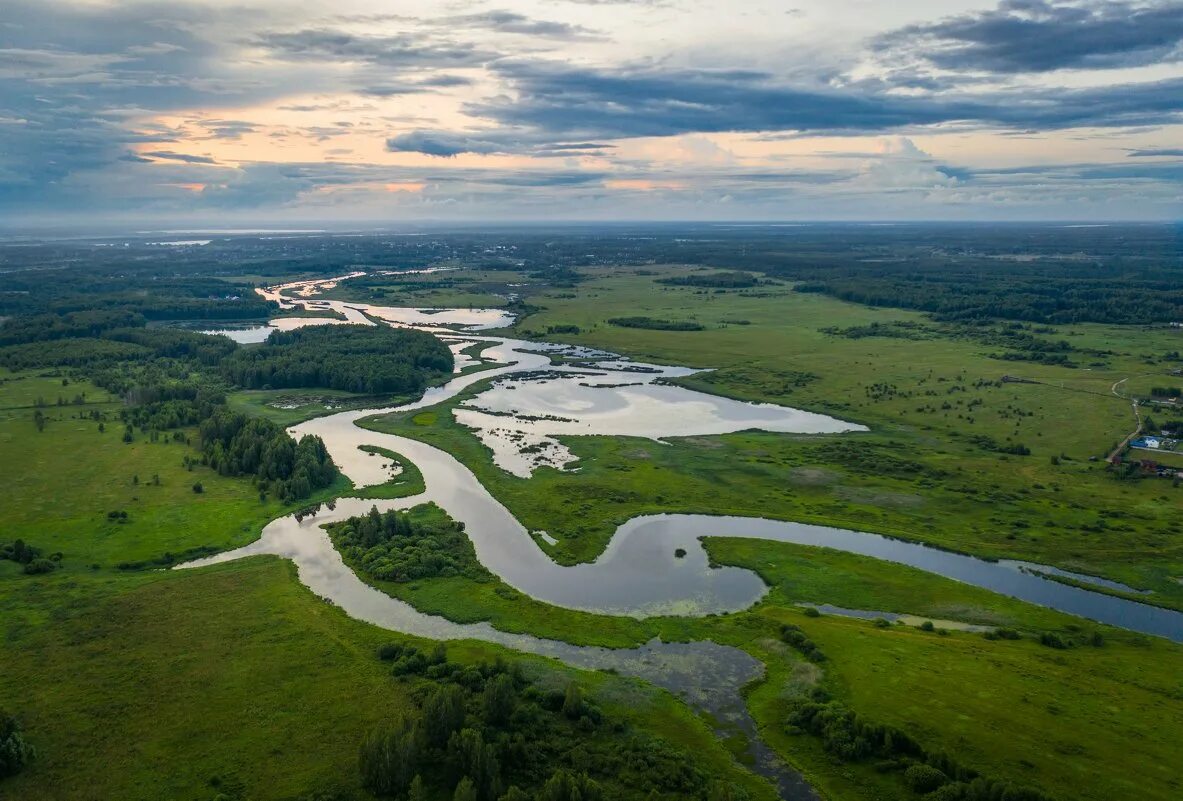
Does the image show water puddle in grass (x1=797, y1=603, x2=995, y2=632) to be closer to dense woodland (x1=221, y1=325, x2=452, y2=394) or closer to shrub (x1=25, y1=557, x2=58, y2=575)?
shrub (x1=25, y1=557, x2=58, y2=575)

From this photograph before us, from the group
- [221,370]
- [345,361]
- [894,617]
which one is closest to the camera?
[894,617]

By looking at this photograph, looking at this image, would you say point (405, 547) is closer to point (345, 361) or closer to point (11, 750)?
point (11, 750)

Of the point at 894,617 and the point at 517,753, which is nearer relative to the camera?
the point at 517,753

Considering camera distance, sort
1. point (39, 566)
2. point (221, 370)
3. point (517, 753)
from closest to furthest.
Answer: point (517, 753) < point (39, 566) < point (221, 370)

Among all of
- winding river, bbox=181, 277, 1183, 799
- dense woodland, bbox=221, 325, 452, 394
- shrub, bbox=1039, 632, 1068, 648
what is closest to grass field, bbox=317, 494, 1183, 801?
shrub, bbox=1039, 632, 1068, 648

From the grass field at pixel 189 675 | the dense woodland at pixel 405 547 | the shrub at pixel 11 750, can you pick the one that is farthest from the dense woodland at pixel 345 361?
the shrub at pixel 11 750

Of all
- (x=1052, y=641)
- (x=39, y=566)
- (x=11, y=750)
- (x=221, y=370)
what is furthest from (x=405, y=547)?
(x=221, y=370)

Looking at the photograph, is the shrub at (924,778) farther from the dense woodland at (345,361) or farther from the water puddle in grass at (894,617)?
the dense woodland at (345,361)

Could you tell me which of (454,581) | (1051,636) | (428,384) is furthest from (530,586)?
(428,384)

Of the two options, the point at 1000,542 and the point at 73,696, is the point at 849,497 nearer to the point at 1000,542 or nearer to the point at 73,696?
the point at 1000,542
